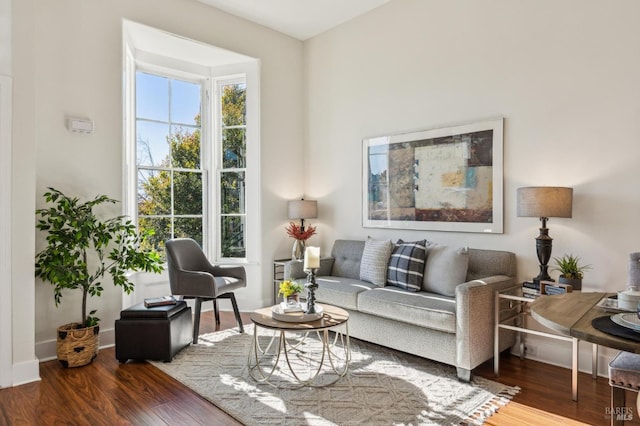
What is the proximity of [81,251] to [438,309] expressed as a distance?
9.75ft

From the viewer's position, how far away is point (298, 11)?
4.55 m

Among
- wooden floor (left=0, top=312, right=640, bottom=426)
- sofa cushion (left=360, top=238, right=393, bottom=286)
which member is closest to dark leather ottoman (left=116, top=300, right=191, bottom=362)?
wooden floor (left=0, top=312, right=640, bottom=426)

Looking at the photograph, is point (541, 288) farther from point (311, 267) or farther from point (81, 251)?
point (81, 251)

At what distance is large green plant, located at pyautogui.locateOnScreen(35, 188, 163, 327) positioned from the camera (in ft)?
10.1

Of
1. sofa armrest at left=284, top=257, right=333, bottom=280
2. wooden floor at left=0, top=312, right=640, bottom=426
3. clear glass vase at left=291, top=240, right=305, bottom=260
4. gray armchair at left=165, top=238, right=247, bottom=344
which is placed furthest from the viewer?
clear glass vase at left=291, top=240, right=305, bottom=260

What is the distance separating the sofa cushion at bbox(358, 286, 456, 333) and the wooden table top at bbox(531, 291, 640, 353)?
1.07 m

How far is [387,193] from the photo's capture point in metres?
4.38

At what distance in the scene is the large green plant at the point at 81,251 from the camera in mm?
3086

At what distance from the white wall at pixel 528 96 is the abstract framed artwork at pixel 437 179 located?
0.09 meters

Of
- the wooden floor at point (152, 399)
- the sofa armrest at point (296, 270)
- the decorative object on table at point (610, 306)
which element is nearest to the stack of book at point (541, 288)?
the wooden floor at point (152, 399)

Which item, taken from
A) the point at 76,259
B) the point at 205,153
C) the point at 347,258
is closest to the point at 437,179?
the point at 347,258

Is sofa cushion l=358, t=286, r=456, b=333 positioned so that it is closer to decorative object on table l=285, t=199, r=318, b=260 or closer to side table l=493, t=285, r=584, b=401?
side table l=493, t=285, r=584, b=401

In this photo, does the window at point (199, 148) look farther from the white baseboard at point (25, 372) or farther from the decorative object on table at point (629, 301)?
the decorative object on table at point (629, 301)

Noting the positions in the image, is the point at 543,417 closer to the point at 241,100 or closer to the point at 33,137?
the point at 33,137
